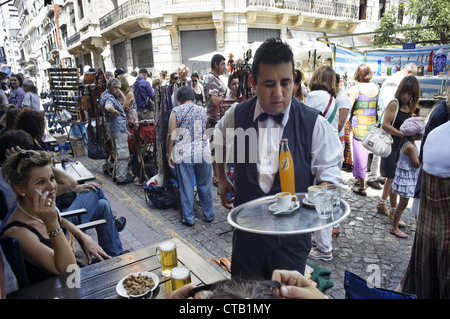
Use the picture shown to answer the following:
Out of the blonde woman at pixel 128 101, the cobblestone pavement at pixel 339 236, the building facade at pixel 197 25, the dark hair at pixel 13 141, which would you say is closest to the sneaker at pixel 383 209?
the cobblestone pavement at pixel 339 236

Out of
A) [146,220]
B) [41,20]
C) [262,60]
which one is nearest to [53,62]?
[41,20]

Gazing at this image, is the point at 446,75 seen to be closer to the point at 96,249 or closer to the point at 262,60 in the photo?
the point at 262,60

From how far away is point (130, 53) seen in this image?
21.0 meters

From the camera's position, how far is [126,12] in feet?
64.4

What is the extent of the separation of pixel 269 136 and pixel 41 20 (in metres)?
55.3

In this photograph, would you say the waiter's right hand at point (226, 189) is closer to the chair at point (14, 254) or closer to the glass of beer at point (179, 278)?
the glass of beer at point (179, 278)

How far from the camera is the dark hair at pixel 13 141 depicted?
310 centimetres

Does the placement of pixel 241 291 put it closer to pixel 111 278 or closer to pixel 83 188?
pixel 111 278

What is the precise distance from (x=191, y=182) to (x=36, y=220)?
2.54 metres

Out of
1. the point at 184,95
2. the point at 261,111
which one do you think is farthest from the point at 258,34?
the point at 261,111

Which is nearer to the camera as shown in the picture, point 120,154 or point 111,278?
point 111,278

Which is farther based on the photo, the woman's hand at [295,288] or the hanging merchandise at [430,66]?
the hanging merchandise at [430,66]

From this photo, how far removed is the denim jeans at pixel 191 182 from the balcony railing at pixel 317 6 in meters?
15.6
